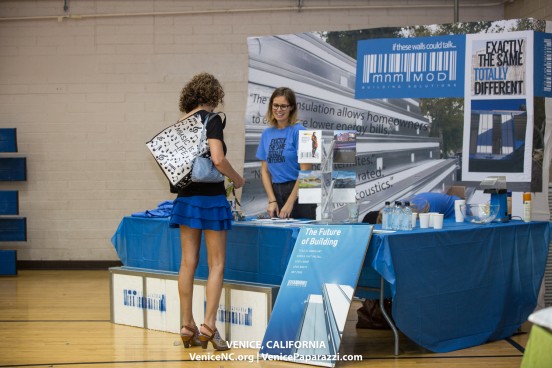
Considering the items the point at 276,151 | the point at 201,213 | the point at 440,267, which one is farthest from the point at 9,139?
the point at 440,267

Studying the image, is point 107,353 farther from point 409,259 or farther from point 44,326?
point 409,259

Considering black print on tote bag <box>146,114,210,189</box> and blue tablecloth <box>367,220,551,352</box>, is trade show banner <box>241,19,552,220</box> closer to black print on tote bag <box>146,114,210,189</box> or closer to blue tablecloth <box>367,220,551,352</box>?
blue tablecloth <box>367,220,551,352</box>

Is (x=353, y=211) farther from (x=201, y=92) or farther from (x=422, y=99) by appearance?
(x=422, y=99)

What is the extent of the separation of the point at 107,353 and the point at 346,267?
1413mm

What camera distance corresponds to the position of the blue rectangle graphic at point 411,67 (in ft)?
20.0

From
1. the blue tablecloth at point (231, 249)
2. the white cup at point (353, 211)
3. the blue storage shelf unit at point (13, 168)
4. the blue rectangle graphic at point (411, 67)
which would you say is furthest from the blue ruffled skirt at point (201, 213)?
the blue storage shelf unit at point (13, 168)

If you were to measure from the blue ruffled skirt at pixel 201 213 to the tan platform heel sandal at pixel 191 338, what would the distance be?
57cm

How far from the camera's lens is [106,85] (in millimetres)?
8344

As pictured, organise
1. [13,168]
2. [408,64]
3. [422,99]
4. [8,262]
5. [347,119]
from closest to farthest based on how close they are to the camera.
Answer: [408,64], [422,99], [347,119], [8,262], [13,168]

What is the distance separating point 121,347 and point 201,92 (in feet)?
4.89

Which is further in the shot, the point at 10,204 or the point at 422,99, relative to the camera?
the point at 10,204

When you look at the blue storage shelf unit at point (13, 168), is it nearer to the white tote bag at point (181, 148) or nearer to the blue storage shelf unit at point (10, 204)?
the blue storage shelf unit at point (10, 204)

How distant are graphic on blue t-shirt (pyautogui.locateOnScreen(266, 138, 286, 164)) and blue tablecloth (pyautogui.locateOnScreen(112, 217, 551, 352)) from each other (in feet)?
1.83

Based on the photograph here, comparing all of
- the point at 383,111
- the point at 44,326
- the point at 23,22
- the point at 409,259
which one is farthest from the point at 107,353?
the point at 23,22
